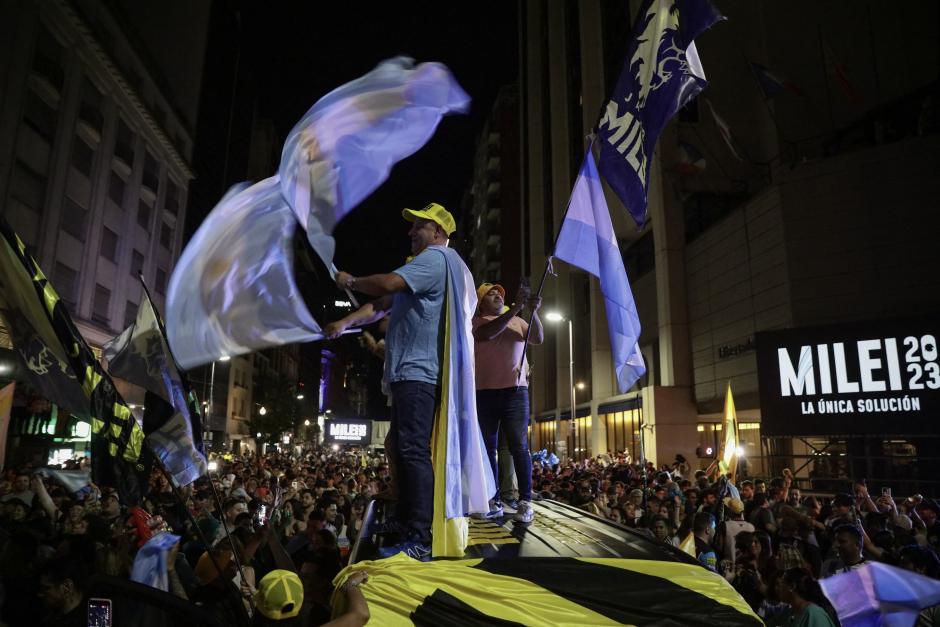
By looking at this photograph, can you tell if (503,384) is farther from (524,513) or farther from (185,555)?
(185,555)

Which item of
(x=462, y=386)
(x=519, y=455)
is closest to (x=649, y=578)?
(x=462, y=386)

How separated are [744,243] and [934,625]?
888 inches

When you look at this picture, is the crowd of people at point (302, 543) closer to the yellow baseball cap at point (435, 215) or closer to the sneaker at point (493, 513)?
the sneaker at point (493, 513)

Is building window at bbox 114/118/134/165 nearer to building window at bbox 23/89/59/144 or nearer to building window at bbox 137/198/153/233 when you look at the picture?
building window at bbox 137/198/153/233

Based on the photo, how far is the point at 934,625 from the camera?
3982 millimetres

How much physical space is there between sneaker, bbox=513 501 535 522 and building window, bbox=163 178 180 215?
1565 inches

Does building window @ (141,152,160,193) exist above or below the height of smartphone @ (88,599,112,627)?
above

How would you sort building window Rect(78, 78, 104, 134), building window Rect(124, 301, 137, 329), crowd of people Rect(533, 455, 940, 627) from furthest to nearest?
building window Rect(124, 301, 137, 329), building window Rect(78, 78, 104, 134), crowd of people Rect(533, 455, 940, 627)

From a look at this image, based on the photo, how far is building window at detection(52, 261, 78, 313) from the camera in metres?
26.4

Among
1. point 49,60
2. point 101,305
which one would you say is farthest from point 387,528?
point 101,305

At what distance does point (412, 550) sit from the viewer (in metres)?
3.25

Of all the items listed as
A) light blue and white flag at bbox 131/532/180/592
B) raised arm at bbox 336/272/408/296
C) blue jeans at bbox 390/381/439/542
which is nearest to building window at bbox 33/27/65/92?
light blue and white flag at bbox 131/532/180/592

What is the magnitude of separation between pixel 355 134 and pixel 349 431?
170 feet

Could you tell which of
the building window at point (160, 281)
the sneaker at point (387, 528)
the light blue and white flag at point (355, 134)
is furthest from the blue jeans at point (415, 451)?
the building window at point (160, 281)
